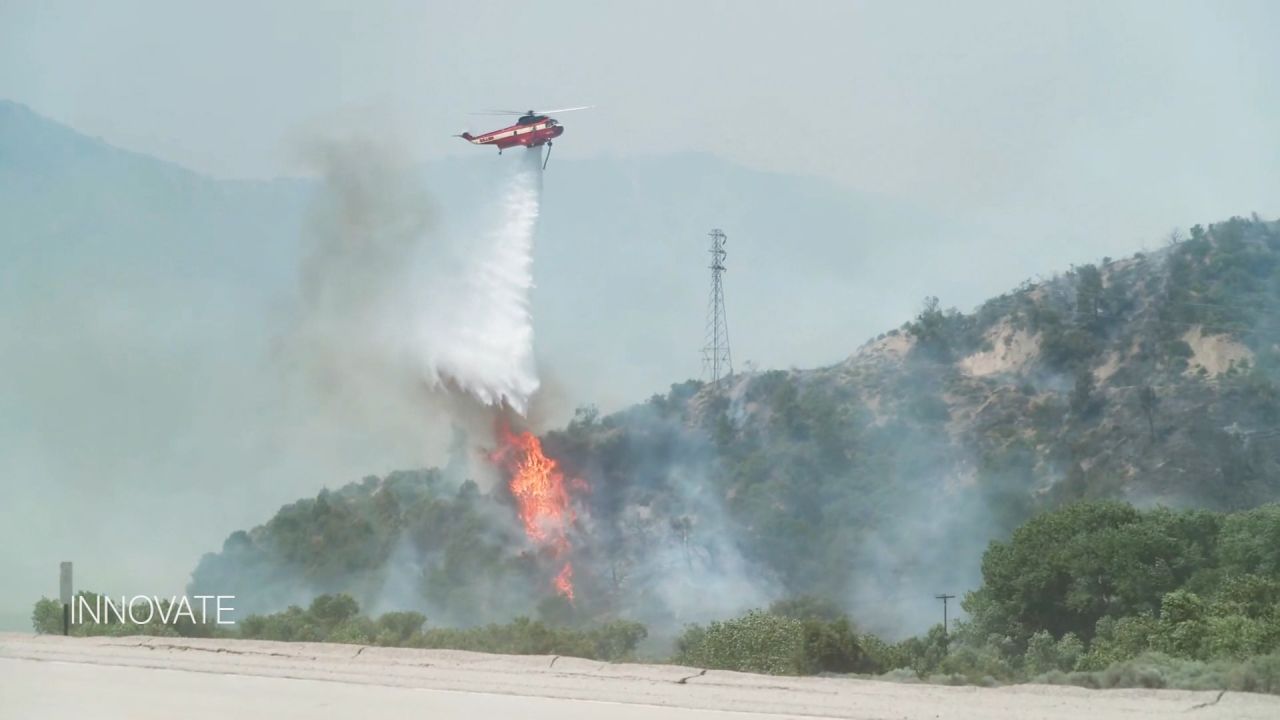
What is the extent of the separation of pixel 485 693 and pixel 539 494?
37.8 metres

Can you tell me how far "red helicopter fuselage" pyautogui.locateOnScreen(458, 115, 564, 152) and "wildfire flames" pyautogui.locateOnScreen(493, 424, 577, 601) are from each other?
12.0 m

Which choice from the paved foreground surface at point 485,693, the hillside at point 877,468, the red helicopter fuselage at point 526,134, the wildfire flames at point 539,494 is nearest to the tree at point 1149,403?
the hillside at point 877,468

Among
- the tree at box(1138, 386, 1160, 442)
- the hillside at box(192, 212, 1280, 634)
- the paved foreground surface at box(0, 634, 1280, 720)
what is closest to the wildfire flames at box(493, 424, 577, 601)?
the hillside at box(192, 212, 1280, 634)

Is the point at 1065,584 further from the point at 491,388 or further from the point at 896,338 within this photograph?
the point at 896,338

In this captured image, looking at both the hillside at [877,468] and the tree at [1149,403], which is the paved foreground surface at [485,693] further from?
the tree at [1149,403]

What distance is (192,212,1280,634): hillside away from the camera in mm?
58719

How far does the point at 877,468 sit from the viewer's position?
68938 millimetres

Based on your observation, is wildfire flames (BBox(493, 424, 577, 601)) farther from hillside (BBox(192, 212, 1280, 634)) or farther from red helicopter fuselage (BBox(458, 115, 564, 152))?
red helicopter fuselage (BBox(458, 115, 564, 152))

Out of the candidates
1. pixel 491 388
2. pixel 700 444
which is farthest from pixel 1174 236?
pixel 491 388

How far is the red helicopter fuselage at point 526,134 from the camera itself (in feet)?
148

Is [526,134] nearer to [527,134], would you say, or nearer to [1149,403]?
[527,134]

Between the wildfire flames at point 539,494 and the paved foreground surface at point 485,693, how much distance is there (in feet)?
91.4

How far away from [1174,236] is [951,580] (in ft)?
110

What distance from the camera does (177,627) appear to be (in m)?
34.8
